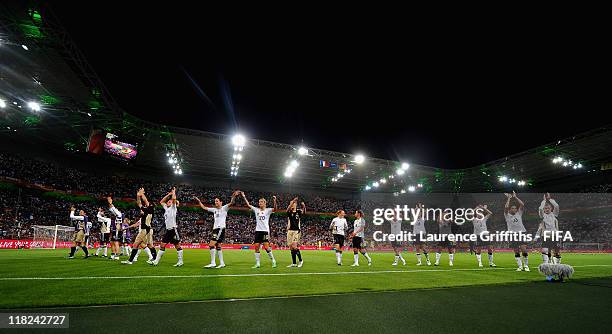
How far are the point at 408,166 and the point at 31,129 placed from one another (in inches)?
1600

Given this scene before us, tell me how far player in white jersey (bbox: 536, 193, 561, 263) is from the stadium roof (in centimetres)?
2292

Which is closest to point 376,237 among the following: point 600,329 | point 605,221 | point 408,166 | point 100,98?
point 408,166

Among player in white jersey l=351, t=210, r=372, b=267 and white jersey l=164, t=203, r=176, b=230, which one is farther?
player in white jersey l=351, t=210, r=372, b=267

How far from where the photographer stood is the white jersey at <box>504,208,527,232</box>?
12900mm

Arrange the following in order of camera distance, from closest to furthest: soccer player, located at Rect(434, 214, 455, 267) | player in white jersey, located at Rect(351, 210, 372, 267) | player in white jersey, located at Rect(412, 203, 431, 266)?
player in white jersey, located at Rect(351, 210, 372, 267)
player in white jersey, located at Rect(412, 203, 431, 266)
soccer player, located at Rect(434, 214, 455, 267)

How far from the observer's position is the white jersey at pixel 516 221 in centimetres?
1290

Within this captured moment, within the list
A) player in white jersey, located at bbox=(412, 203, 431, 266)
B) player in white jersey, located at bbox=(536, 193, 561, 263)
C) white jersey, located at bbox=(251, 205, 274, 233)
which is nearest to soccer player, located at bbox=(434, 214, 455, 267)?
player in white jersey, located at bbox=(412, 203, 431, 266)

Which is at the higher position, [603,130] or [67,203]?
[603,130]

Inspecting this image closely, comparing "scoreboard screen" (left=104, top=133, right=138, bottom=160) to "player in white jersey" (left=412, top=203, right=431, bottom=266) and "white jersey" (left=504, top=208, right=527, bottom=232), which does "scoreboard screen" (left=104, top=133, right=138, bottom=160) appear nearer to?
"player in white jersey" (left=412, top=203, right=431, bottom=266)

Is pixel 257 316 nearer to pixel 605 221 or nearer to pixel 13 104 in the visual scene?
pixel 13 104

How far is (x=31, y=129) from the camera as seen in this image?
104ft

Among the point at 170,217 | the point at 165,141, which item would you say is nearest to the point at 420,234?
the point at 170,217

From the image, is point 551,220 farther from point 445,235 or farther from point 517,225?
point 445,235

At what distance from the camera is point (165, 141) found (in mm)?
33594
